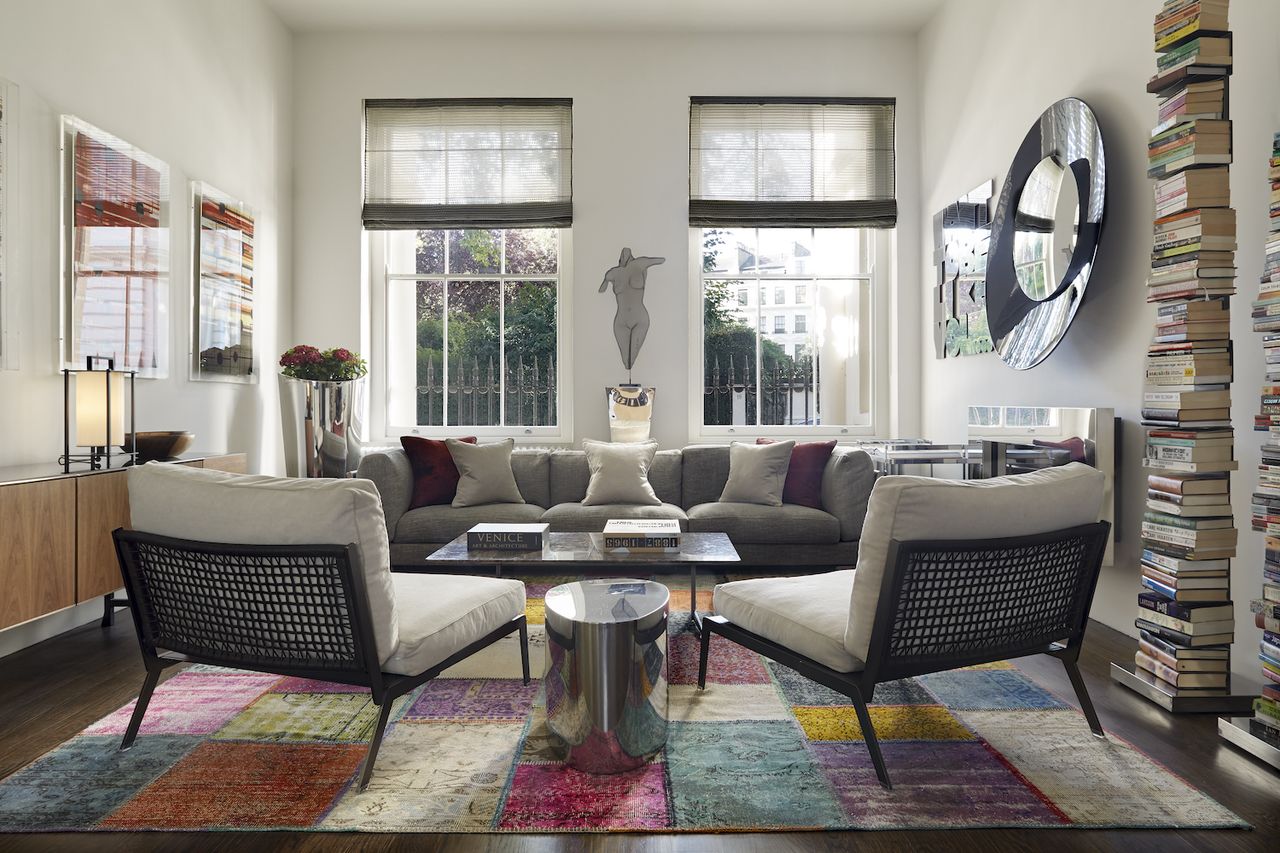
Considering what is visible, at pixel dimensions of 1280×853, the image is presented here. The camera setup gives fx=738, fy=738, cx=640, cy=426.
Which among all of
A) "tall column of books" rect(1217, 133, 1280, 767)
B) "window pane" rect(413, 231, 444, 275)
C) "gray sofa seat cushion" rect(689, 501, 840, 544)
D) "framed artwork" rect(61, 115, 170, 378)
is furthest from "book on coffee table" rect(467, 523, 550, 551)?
"window pane" rect(413, 231, 444, 275)

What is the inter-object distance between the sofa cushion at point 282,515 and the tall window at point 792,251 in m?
3.89

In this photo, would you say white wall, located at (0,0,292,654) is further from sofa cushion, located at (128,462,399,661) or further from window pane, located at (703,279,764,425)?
window pane, located at (703,279,764,425)

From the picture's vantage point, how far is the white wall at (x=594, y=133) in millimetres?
5348

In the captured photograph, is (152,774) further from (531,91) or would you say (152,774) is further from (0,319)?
(531,91)

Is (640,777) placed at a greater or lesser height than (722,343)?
lesser

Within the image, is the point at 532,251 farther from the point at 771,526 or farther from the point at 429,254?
the point at 771,526

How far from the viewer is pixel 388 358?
5.60 meters

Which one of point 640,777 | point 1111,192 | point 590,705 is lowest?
point 640,777

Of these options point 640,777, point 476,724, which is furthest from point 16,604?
point 640,777

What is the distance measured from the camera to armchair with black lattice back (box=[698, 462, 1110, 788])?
180 centimetres

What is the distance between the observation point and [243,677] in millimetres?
2598

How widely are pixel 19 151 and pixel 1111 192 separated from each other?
4.51 m

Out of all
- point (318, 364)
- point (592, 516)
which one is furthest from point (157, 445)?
point (592, 516)

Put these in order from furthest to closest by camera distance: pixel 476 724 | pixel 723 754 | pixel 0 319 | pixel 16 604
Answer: pixel 0 319 < pixel 16 604 < pixel 476 724 < pixel 723 754
